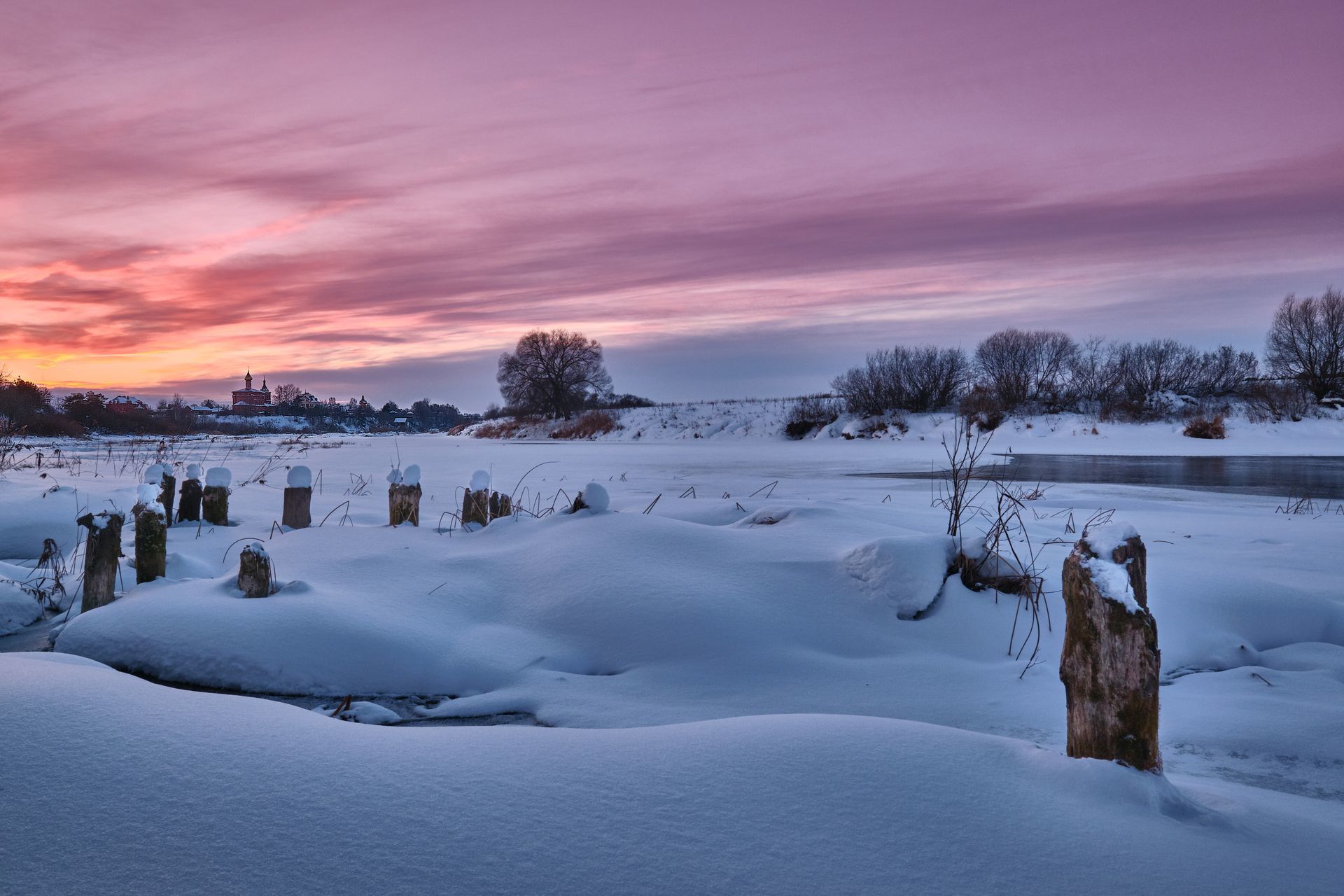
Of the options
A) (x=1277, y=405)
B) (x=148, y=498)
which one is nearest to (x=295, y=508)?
(x=148, y=498)

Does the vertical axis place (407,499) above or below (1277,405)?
below

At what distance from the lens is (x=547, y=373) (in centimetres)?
4859

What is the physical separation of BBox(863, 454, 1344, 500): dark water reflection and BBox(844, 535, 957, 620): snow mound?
5.62m

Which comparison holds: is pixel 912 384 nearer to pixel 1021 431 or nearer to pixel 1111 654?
pixel 1021 431

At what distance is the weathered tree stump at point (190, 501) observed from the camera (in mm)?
5539

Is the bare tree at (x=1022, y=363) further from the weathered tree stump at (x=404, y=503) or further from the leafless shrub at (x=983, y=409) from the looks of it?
the weathered tree stump at (x=404, y=503)

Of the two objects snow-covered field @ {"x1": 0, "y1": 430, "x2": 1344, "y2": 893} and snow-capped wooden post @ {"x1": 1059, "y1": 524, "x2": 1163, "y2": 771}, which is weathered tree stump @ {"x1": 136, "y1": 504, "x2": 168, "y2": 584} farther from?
snow-capped wooden post @ {"x1": 1059, "y1": 524, "x2": 1163, "y2": 771}

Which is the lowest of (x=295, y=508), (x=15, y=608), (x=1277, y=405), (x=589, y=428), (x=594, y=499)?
(x=15, y=608)

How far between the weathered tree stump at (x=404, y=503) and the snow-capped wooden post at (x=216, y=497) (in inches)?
50.9

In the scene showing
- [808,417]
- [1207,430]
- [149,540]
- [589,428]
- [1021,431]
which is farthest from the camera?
[589,428]

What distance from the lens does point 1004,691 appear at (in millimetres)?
2766

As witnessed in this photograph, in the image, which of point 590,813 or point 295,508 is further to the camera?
point 295,508

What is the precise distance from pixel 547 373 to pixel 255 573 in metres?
46.3

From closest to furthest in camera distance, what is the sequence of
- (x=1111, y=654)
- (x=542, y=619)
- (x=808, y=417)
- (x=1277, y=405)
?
(x=1111, y=654) → (x=542, y=619) → (x=1277, y=405) → (x=808, y=417)
